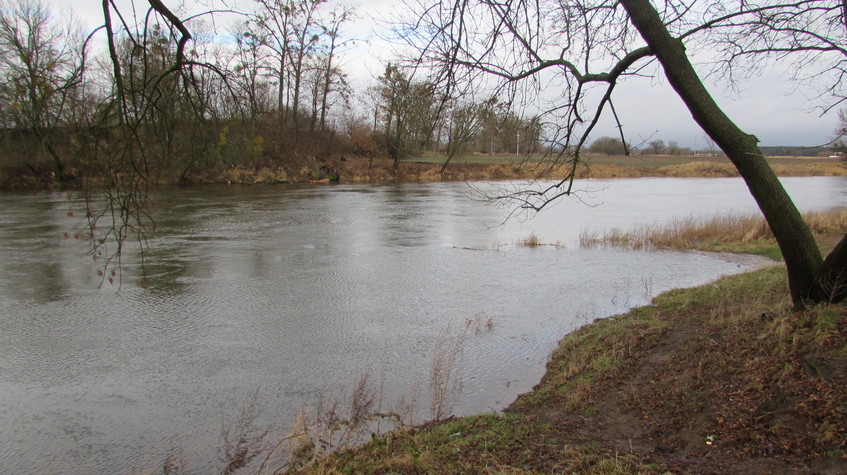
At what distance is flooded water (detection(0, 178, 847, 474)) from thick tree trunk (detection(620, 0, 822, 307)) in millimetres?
2426

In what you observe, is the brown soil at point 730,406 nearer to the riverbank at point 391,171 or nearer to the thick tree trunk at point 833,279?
the thick tree trunk at point 833,279

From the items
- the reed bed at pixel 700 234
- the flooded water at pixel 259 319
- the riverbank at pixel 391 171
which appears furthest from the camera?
the riverbank at pixel 391 171

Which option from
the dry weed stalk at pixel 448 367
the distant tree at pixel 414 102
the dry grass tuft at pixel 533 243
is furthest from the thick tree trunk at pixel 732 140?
the dry grass tuft at pixel 533 243

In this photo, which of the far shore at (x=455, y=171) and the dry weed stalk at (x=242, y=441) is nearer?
the dry weed stalk at (x=242, y=441)

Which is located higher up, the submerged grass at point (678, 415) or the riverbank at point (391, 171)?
the riverbank at point (391, 171)

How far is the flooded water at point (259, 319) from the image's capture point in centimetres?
537

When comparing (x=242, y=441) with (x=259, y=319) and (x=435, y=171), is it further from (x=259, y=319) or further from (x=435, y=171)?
(x=435, y=171)

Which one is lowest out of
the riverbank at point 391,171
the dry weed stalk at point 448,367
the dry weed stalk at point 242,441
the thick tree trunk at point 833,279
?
the dry weed stalk at point 242,441

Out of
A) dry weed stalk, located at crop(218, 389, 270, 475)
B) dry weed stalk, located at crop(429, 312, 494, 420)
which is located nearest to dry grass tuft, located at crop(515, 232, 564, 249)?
dry weed stalk, located at crop(429, 312, 494, 420)

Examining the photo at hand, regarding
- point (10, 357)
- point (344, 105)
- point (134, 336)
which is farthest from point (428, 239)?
point (344, 105)

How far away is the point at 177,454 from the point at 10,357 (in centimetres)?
377

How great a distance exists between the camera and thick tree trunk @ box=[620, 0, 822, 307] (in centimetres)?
464

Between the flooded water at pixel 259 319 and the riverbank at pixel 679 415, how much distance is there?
97 centimetres

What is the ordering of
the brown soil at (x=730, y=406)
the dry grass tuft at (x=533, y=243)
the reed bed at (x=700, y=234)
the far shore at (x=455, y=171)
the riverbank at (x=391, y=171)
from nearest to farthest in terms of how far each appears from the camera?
the brown soil at (x=730, y=406)
the reed bed at (x=700, y=234)
the dry grass tuft at (x=533, y=243)
the riverbank at (x=391, y=171)
the far shore at (x=455, y=171)
